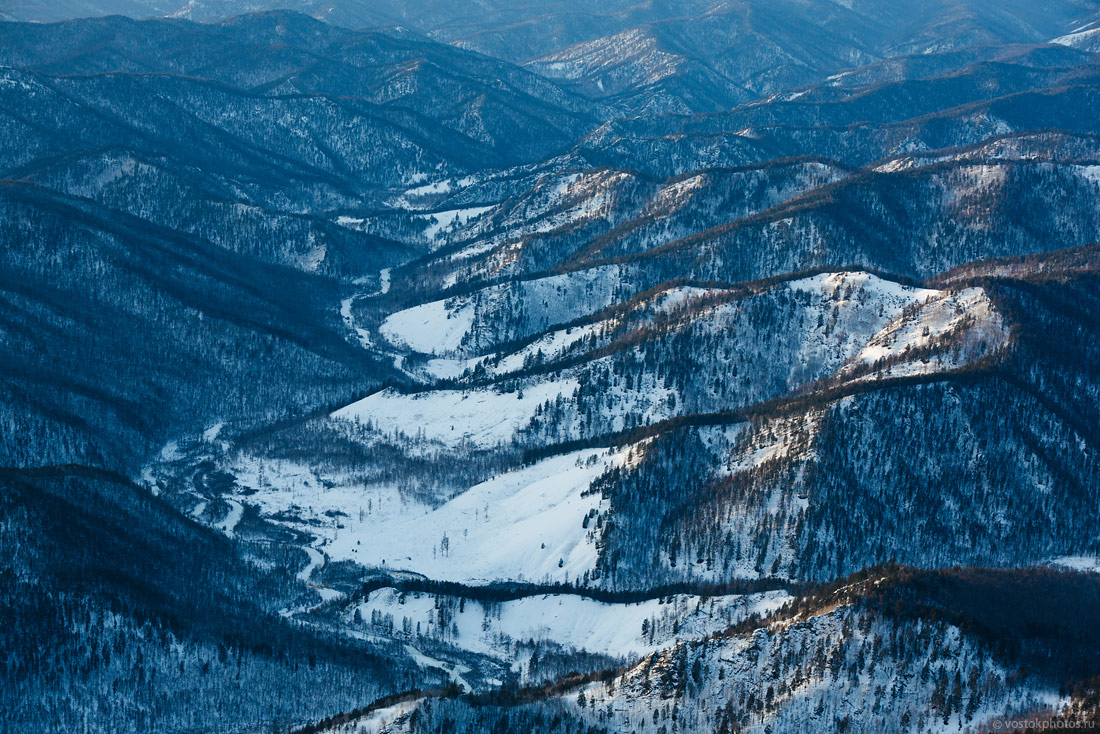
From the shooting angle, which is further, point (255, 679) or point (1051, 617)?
point (255, 679)

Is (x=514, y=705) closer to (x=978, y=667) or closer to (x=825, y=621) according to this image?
(x=825, y=621)

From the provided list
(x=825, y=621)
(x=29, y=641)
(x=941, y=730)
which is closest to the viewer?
(x=941, y=730)

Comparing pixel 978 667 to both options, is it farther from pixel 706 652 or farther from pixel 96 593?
pixel 96 593

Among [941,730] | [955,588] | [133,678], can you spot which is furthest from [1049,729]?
[133,678]

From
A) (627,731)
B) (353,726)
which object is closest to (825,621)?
(627,731)

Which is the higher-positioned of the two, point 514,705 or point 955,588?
point 955,588

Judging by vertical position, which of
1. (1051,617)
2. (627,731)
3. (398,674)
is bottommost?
(398,674)

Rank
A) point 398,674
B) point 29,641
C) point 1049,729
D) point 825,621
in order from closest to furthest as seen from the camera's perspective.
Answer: point 1049,729
point 825,621
point 29,641
point 398,674

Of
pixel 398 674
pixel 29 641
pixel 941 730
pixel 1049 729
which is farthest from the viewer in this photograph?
pixel 398 674

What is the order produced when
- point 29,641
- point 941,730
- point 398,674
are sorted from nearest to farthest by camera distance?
1. point 941,730
2. point 29,641
3. point 398,674
